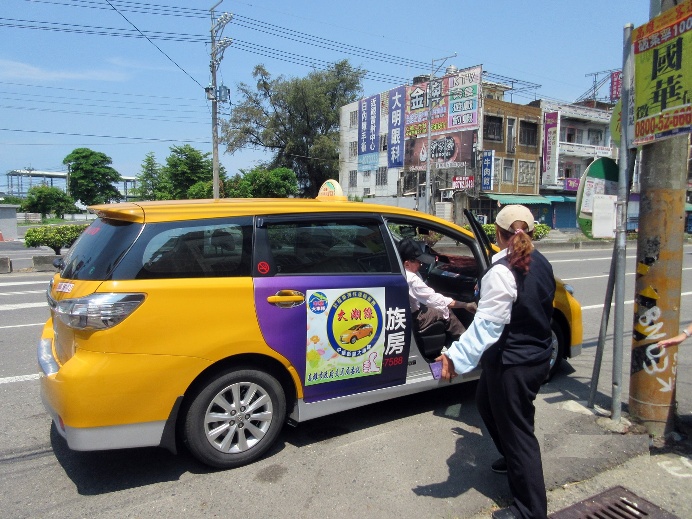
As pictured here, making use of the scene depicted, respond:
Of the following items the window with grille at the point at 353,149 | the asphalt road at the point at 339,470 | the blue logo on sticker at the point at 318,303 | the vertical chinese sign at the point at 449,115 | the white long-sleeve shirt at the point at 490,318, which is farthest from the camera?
the window with grille at the point at 353,149

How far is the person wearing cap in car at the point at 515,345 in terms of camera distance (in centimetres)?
256

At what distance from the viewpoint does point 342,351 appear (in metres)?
3.52

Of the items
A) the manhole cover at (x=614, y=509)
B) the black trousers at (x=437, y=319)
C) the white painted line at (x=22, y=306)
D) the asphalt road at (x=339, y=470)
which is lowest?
the manhole cover at (x=614, y=509)

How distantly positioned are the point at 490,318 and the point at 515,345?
0.24m

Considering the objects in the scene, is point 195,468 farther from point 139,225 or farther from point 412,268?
point 412,268

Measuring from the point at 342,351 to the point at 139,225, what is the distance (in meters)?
1.58

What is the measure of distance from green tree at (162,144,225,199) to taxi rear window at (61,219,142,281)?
30.0 metres

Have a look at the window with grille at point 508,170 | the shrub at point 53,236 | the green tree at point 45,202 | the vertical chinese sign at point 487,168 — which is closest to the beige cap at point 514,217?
the shrub at point 53,236

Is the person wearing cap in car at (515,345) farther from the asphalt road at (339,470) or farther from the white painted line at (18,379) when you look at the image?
the white painted line at (18,379)

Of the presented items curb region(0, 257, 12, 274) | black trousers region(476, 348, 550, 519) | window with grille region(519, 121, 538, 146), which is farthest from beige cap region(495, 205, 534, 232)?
window with grille region(519, 121, 538, 146)

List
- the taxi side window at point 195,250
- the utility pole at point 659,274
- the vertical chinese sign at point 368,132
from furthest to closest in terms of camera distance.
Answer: the vertical chinese sign at point 368,132
the utility pole at point 659,274
the taxi side window at point 195,250

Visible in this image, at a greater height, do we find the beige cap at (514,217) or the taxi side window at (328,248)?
the beige cap at (514,217)

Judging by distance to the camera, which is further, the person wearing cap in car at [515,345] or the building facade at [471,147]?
the building facade at [471,147]

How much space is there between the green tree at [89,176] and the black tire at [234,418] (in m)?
60.3
